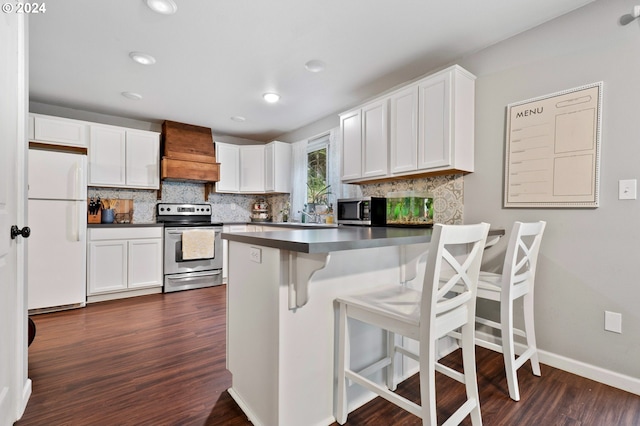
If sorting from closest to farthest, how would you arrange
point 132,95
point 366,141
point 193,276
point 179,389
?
point 179,389 < point 366,141 < point 132,95 < point 193,276

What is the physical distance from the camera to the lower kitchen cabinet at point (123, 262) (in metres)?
3.52

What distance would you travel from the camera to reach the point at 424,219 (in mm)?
2805

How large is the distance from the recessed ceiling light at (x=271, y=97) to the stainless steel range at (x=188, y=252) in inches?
74.6

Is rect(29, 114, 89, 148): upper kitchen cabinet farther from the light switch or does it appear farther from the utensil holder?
the light switch

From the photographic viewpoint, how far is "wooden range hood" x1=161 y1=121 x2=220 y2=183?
4.24m

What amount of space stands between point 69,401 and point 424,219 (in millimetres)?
2783

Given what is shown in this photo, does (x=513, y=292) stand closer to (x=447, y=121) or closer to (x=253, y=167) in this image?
(x=447, y=121)

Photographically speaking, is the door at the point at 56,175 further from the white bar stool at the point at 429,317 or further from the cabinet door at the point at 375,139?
the white bar stool at the point at 429,317

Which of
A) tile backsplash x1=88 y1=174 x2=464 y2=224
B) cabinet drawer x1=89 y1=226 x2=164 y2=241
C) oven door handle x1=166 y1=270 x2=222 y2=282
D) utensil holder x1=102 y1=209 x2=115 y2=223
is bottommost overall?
oven door handle x1=166 y1=270 x2=222 y2=282

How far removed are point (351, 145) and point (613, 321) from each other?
2.50m

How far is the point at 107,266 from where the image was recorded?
360cm

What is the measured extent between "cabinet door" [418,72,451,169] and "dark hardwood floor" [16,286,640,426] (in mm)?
1517

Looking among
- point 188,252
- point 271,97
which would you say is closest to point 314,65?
point 271,97

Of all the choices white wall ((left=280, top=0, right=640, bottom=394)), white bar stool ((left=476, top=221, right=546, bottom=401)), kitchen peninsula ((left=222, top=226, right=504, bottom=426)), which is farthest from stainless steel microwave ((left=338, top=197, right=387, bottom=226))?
kitchen peninsula ((left=222, top=226, right=504, bottom=426))
